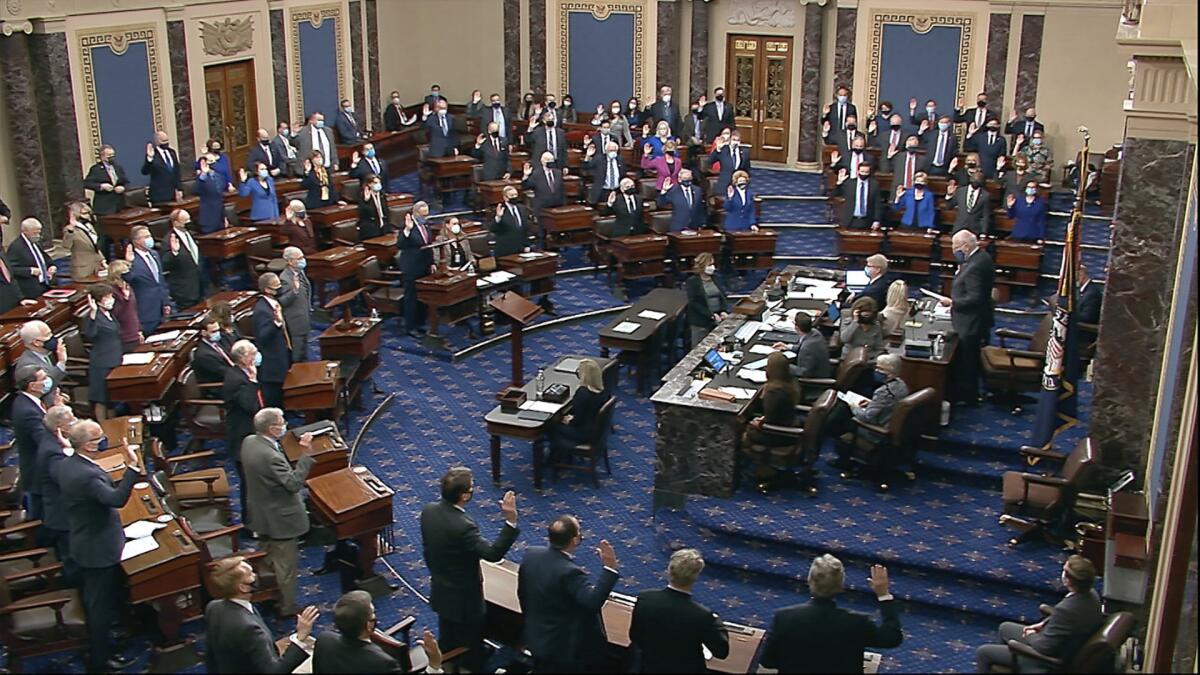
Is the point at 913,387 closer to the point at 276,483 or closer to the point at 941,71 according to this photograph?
the point at 276,483

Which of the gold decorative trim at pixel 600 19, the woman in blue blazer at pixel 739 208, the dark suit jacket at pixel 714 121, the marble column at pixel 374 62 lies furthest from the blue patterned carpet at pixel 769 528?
the marble column at pixel 374 62

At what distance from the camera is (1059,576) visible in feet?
30.1

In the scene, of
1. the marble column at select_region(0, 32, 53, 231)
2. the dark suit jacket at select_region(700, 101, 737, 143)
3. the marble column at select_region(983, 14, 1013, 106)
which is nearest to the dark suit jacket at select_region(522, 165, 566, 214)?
the dark suit jacket at select_region(700, 101, 737, 143)

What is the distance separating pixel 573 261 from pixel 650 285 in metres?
1.41

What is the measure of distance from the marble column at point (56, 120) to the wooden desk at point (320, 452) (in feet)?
27.9

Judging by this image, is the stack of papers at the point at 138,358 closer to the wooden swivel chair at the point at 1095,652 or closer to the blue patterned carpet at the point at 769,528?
the blue patterned carpet at the point at 769,528

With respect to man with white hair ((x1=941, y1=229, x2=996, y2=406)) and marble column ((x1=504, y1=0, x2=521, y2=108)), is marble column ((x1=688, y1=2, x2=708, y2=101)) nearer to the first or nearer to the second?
marble column ((x1=504, y1=0, x2=521, y2=108))

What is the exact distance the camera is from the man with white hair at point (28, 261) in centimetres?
1325

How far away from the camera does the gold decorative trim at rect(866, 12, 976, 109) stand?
68.6 feet

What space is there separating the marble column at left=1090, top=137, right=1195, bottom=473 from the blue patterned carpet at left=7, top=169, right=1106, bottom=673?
111cm

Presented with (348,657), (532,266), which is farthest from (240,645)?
(532,266)

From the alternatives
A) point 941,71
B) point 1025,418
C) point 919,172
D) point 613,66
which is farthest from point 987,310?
point 613,66

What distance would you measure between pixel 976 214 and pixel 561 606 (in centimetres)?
1122

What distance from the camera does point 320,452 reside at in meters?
9.87
